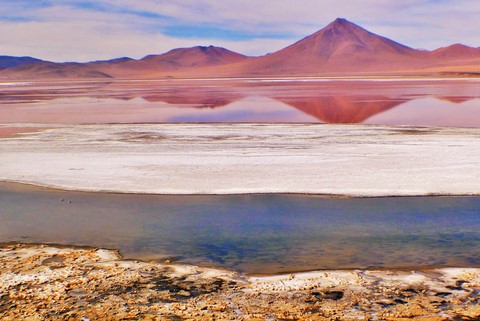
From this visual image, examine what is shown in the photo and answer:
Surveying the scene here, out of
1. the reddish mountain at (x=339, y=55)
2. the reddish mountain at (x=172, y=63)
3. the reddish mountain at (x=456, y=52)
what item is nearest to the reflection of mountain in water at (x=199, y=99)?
the reddish mountain at (x=339, y=55)

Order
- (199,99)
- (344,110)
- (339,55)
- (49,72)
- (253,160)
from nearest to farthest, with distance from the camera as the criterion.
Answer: (253,160), (344,110), (199,99), (49,72), (339,55)

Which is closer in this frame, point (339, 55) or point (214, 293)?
point (214, 293)

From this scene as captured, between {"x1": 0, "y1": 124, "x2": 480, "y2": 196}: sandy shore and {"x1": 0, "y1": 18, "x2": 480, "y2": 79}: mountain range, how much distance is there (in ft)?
328

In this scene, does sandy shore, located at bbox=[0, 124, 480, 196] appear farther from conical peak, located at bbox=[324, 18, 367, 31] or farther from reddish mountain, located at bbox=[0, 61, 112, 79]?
conical peak, located at bbox=[324, 18, 367, 31]

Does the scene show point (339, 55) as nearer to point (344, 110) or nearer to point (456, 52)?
point (456, 52)

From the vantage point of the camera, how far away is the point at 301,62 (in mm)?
147375

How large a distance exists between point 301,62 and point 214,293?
478 ft

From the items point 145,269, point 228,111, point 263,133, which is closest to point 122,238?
point 145,269

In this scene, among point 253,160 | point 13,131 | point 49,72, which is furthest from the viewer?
point 49,72

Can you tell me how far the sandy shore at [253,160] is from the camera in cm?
853

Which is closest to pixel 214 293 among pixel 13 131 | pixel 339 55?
pixel 13 131

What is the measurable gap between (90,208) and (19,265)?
2.29 meters

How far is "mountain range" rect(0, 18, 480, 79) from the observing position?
423 ft

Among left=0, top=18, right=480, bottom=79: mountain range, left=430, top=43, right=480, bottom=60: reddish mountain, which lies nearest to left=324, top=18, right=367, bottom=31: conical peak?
left=0, top=18, right=480, bottom=79: mountain range
